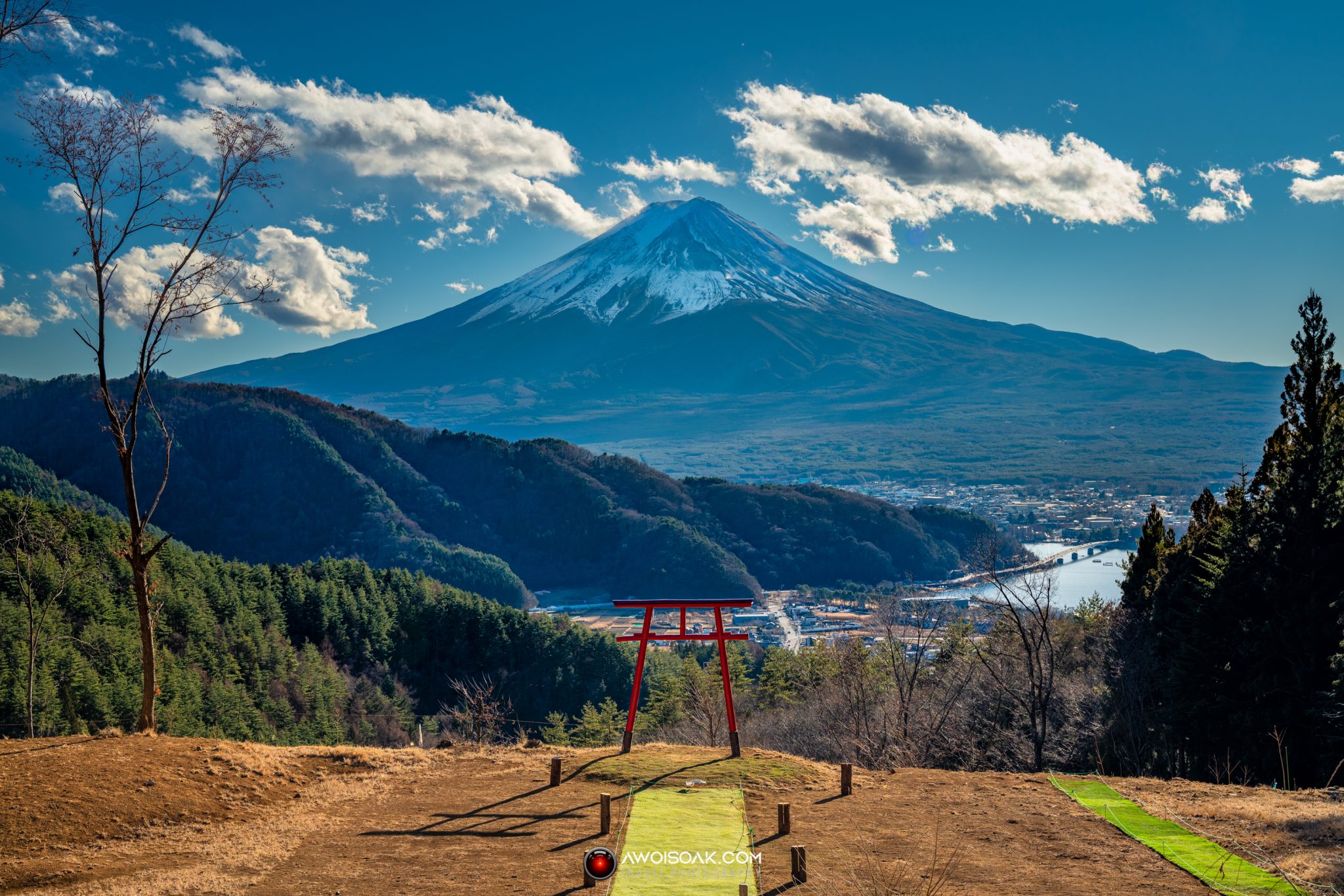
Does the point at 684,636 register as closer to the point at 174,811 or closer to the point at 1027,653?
the point at 174,811

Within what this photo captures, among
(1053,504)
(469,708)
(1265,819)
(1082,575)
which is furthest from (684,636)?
(1053,504)

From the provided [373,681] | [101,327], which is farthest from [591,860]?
[373,681]

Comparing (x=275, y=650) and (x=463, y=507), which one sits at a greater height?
(x=463, y=507)

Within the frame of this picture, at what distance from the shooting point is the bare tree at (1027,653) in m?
18.1

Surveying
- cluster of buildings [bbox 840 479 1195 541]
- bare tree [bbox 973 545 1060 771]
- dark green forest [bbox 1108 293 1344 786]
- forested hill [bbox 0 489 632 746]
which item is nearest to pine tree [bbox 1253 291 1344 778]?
dark green forest [bbox 1108 293 1344 786]

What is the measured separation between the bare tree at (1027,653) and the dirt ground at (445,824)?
242 inches

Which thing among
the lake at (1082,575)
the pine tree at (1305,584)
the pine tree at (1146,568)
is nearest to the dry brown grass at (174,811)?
the pine tree at (1305,584)

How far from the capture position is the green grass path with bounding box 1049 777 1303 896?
807 centimetres

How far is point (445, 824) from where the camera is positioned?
1005 centimetres

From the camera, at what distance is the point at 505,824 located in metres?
9.98

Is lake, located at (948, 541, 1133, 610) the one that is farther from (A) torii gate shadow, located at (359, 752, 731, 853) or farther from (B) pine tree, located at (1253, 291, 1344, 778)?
(A) torii gate shadow, located at (359, 752, 731, 853)

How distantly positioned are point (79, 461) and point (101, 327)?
101694 millimetres

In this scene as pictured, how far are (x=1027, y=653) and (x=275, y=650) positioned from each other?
123 feet

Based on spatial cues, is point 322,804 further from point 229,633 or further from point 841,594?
point 841,594
